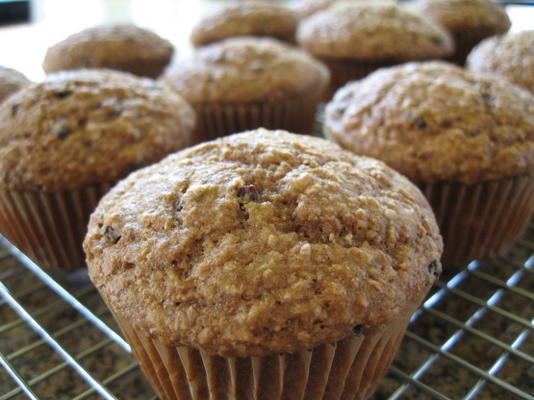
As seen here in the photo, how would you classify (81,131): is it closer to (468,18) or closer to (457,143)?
(457,143)

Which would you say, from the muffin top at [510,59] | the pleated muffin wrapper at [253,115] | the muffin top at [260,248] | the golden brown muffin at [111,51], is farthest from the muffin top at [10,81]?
the muffin top at [510,59]

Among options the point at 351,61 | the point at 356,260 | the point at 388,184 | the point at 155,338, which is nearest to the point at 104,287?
the point at 155,338

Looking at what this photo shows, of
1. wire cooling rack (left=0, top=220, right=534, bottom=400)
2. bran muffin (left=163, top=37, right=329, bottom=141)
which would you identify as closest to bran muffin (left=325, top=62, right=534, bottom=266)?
wire cooling rack (left=0, top=220, right=534, bottom=400)

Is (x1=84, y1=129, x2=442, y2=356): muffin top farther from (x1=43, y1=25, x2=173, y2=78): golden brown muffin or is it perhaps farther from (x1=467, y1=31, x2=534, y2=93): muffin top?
(x1=43, y1=25, x2=173, y2=78): golden brown muffin

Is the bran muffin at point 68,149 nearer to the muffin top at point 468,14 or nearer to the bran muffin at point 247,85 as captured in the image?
the bran muffin at point 247,85

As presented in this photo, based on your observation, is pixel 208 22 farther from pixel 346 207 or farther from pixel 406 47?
pixel 346 207
